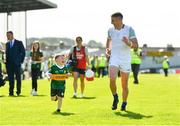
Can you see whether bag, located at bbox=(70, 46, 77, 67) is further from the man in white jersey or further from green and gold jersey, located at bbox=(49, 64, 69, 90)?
the man in white jersey

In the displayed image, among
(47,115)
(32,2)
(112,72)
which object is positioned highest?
(32,2)

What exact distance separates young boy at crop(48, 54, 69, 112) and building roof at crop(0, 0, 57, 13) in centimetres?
2767

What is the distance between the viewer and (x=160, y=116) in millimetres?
12172

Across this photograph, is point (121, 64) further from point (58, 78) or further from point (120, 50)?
point (58, 78)

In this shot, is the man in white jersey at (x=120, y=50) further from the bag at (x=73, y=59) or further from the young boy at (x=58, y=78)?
the bag at (x=73, y=59)

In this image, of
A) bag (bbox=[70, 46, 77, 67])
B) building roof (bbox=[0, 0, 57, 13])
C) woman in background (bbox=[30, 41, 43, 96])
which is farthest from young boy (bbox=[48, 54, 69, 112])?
building roof (bbox=[0, 0, 57, 13])

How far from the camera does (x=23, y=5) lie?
42.8 meters

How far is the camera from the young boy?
43.6ft

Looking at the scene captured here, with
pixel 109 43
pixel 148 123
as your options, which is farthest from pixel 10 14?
pixel 148 123

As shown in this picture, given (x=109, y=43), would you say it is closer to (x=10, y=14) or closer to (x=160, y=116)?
(x=160, y=116)

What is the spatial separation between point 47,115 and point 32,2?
3013 centimetres

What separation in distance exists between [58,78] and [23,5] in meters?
29.9

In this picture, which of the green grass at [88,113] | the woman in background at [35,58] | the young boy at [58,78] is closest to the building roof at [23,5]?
the woman in background at [35,58]

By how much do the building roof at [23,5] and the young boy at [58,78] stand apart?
27.7 meters
